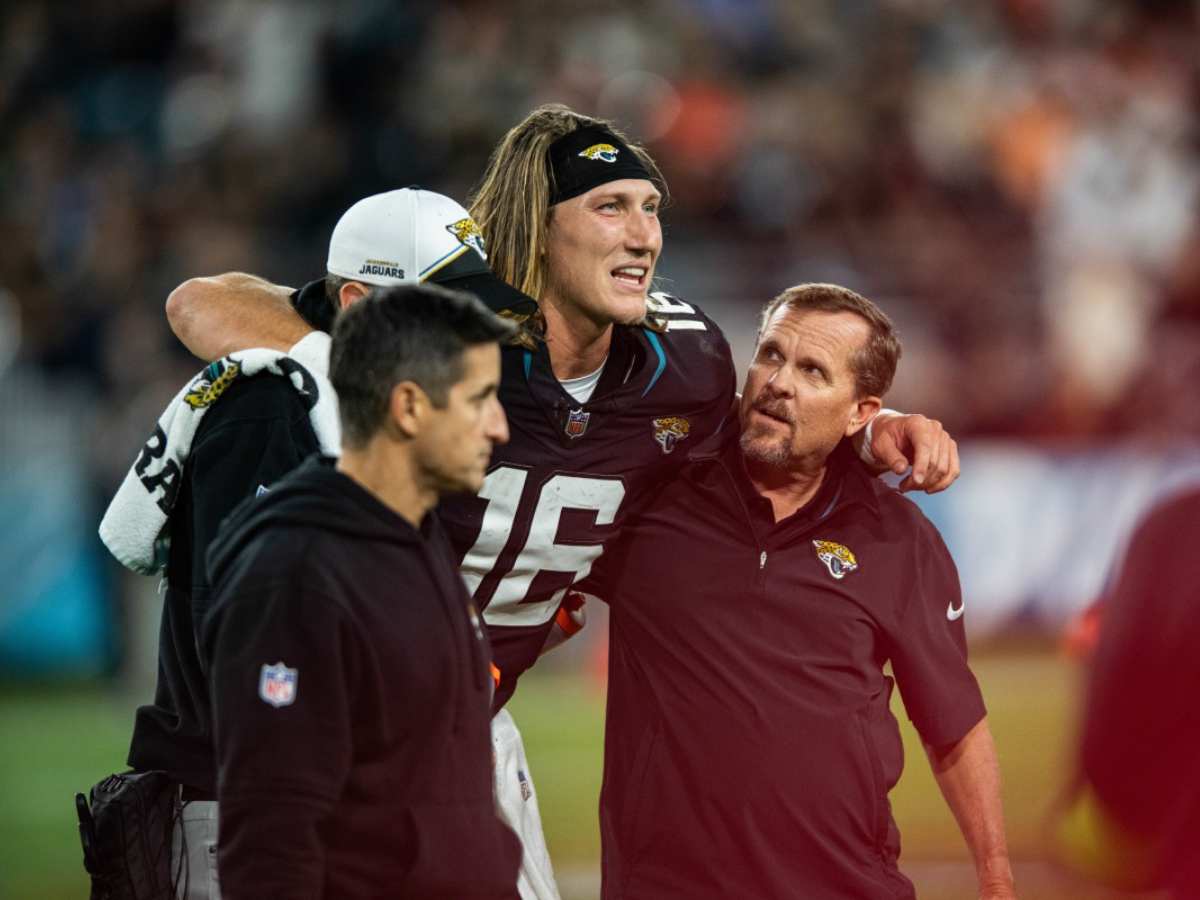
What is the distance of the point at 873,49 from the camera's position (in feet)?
51.0

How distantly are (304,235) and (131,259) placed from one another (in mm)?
1457

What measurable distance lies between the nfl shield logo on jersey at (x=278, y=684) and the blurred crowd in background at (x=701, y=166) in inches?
372

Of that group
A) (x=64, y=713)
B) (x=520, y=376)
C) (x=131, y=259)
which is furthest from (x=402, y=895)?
(x=131, y=259)

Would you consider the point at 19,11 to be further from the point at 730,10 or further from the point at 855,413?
the point at 855,413

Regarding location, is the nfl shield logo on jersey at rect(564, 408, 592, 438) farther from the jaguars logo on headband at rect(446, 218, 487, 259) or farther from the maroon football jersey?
the jaguars logo on headband at rect(446, 218, 487, 259)

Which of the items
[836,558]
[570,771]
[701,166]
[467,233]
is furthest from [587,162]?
[701,166]

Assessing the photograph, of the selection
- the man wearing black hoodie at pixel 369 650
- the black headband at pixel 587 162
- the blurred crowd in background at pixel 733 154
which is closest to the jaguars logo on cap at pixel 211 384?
the man wearing black hoodie at pixel 369 650

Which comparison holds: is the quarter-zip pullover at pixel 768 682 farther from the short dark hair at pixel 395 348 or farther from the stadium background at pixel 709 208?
the stadium background at pixel 709 208

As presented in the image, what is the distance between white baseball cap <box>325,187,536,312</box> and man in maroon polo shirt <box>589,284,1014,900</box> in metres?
0.95

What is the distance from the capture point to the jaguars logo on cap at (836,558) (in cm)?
485

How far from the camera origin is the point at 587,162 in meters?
5.00

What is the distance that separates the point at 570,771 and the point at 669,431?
6010mm

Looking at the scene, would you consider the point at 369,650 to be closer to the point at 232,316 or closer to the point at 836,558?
the point at 232,316

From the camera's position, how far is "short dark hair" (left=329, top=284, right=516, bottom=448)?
3385 millimetres
